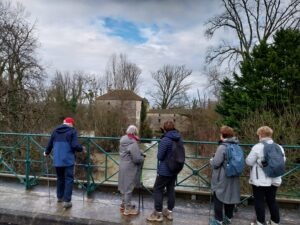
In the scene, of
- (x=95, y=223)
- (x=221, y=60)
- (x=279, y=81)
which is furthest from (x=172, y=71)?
(x=95, y=223)

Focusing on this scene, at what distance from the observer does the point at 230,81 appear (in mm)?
19594

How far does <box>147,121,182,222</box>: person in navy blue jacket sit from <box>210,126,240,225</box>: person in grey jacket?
610 mm

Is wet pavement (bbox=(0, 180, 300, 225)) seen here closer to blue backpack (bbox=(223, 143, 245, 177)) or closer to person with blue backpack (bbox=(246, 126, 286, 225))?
person with blue backpack (bbox=(246, 126, 286, 225))

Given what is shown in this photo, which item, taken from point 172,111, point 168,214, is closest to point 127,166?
point 168,214

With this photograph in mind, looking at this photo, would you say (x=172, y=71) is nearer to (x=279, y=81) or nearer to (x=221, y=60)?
(x=221, y=60)

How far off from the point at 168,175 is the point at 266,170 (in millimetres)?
1366

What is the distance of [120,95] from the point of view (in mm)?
46906

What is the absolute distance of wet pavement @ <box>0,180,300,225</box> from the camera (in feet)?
16.6

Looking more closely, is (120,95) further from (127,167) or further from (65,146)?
(127,167)

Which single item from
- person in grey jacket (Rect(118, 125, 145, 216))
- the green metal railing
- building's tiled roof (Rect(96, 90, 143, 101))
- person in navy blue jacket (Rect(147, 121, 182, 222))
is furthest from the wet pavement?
building's tiled roof (Rect(96, 90, 143, 101))

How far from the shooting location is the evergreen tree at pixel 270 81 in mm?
15492

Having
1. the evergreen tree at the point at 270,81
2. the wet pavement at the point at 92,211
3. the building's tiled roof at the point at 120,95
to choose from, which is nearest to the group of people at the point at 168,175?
the wet pavement at the point at 92,211

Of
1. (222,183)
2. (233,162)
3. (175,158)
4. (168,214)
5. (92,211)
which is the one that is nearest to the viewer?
(233,162)

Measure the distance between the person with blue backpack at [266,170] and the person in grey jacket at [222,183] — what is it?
0.28 m
